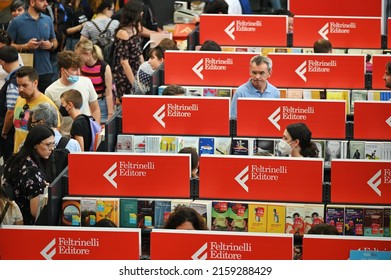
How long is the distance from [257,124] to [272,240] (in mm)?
3134

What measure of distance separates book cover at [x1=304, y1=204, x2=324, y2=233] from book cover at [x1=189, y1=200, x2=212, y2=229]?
78cm

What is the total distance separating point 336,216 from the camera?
9.25 meters

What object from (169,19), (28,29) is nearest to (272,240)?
(28,29)

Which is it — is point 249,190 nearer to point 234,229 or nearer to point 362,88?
point 234,229

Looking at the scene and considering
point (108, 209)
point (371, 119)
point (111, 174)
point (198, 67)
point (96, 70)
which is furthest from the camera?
point (96, 70)

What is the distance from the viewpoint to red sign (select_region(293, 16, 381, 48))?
14508 millimetres

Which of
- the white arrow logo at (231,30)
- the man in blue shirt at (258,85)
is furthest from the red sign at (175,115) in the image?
the white arrow logo at (231,30)

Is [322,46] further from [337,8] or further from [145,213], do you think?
[145,213]

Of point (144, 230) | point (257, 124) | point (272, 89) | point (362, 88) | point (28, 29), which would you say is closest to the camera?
point (144, 230)

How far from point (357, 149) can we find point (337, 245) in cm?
301

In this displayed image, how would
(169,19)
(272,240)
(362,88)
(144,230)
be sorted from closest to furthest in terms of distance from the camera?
(272,240) < (144,230) < (362,88) < (169,19)

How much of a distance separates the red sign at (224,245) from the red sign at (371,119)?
130 inches

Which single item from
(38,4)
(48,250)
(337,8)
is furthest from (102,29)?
(48,250)
